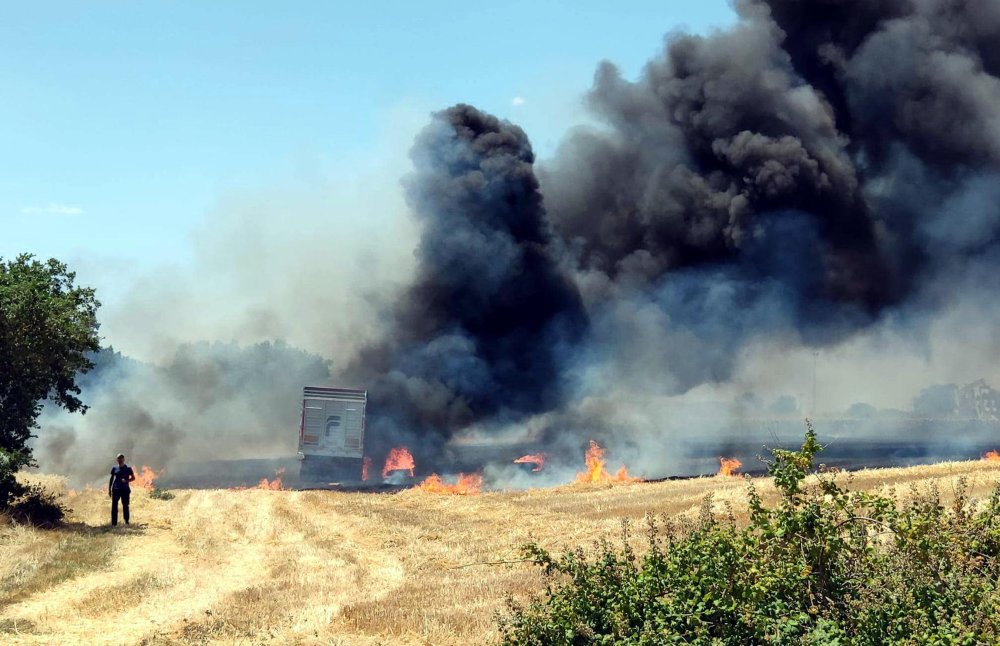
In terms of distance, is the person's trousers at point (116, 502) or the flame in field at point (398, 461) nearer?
the person's trousers at point (116, 502)

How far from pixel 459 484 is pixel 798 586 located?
108 ft

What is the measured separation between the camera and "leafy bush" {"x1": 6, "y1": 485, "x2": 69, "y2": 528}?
19406 millimetres

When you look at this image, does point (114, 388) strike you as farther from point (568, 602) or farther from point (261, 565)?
point (568, 602)

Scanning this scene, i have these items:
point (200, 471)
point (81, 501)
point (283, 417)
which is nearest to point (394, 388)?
point (200, 471)

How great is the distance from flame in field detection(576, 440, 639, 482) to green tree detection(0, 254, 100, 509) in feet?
75.5

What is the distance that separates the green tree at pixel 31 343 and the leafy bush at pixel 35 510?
33cm

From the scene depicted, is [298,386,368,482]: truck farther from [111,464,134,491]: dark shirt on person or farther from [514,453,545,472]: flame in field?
[111,464,134,491]: dark shirt on person

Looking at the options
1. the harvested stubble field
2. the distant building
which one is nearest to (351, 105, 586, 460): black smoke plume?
the harvested stubble field

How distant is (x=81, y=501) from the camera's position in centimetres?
2570

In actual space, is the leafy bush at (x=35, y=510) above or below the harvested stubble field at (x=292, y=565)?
above

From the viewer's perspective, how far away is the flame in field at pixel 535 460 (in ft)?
159

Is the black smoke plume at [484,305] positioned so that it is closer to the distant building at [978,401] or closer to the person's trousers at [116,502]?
the person's trousers at [116,502]

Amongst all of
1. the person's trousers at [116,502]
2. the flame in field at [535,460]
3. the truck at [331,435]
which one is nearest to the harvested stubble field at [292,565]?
the person's trousers at [116,502]

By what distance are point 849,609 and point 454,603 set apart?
232 inches
